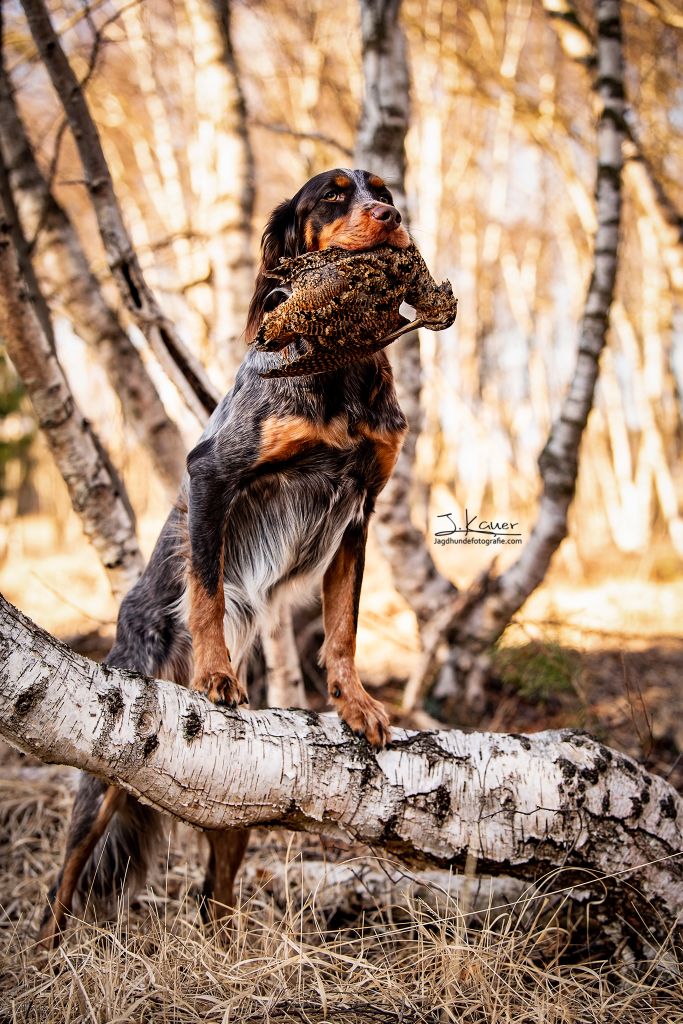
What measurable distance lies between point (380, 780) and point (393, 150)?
3.43 metres

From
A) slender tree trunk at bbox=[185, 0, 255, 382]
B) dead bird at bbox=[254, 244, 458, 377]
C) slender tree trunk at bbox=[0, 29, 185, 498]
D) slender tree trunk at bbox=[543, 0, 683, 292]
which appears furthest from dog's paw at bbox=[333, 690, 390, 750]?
slender tree trunk at bbox=[543, 0, 683, 292]

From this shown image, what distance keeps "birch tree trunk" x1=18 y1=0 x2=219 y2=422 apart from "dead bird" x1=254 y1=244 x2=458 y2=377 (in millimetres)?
1264

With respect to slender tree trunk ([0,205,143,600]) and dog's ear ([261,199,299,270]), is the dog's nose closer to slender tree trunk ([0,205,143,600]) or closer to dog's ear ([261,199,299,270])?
dog's ear ([261,199,299,270])

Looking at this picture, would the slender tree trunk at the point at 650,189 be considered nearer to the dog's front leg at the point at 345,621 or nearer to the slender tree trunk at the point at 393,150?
the slender tree trunk at the point at 393,150

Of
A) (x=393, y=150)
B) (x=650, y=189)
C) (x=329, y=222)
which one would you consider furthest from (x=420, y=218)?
(x=329, y=222)

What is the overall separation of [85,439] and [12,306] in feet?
2.08

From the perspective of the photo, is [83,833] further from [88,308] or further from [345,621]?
[88,308]

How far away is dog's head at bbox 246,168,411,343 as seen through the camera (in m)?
2.21

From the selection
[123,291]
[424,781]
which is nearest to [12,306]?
[123,291]

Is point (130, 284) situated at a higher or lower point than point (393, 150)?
lower

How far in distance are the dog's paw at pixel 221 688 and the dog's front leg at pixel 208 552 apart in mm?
34

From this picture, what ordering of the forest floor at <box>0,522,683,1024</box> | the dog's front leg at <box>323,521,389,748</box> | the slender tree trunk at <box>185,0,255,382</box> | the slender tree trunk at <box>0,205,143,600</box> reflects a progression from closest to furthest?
the forest floor at <box>0,522,683,1024</box> → the dog's front leg at <box>323,521,389,748</box> → the slender tree trunk at <box>0,205,143,600</box> → the slender tree trunk at <box>185,0,255,382</box>

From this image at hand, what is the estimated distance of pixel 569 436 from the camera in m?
4.34

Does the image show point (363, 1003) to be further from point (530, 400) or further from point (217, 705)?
point (530, 400)
